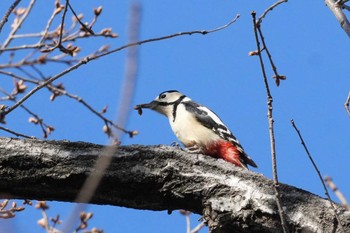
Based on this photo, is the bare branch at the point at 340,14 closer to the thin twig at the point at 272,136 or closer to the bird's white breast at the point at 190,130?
the thin twig at the point at 272,136

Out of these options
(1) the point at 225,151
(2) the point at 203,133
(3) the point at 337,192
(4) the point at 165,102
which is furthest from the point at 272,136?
(4) the point at 165,102

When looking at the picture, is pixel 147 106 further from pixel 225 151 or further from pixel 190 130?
pixel 225 151

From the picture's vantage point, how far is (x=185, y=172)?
11.4ft

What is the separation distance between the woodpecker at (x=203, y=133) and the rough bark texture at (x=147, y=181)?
1.38 meters

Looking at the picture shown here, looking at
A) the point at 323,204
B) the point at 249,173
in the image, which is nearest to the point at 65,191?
the point at 249,173

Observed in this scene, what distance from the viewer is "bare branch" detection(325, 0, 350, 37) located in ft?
8.78

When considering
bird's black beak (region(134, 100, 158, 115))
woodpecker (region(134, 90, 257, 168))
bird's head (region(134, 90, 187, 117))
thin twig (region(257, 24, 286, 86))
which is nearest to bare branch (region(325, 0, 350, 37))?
thin twig (region(257, 24, 286, 86))

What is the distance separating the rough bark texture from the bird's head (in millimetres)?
2546

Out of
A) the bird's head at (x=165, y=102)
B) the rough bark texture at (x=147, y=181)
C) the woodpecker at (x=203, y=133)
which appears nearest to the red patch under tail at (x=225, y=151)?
the woodpecker at (x=203, y=133)

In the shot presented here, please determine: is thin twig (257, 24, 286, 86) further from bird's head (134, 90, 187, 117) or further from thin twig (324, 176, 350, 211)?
bird's head (134, 90, 187, 117)

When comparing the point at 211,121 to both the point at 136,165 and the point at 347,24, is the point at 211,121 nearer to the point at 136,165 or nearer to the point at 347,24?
the point at 136,165

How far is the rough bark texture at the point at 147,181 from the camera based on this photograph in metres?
3.30

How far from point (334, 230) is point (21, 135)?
1.93 metres

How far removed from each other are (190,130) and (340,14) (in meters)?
2.76
